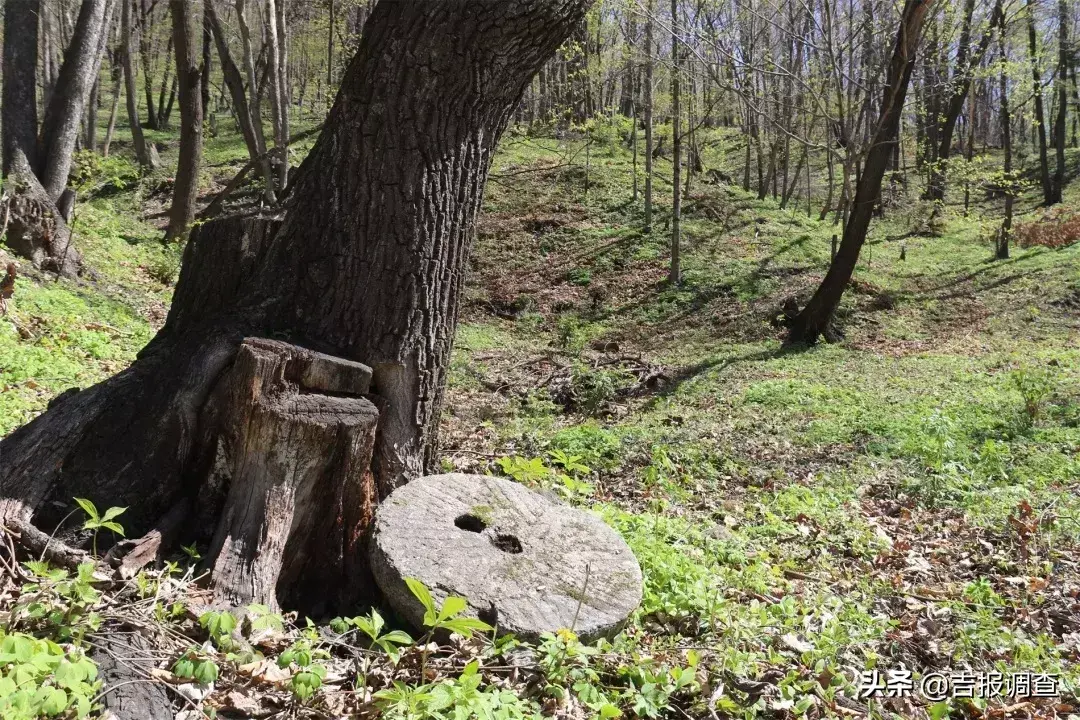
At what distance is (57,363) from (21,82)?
181 inches

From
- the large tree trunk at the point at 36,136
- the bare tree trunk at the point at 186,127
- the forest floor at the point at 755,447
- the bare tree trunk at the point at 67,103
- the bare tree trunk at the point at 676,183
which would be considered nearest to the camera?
the forest floor at the point at 755,447

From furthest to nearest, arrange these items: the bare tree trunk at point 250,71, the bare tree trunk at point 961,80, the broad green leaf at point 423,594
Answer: the bare tree trunk at point 961,80 < the bare tree trunk at point 250,71 < the broad green leaf at point 423,594

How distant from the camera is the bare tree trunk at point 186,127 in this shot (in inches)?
511

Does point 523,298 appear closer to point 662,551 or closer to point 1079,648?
point 662,551

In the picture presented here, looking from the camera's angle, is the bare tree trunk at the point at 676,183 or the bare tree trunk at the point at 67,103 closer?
the bare tree trunk at the point at 67,103

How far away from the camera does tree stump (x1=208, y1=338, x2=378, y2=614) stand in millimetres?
2893

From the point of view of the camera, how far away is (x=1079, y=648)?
10.6 ft

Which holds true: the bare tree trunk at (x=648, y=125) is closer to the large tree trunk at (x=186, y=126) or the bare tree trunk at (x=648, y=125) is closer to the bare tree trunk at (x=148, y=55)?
the large tree trunk at (x=186, y=126)

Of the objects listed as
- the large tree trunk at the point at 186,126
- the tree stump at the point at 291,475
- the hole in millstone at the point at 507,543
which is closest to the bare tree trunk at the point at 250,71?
the large tree trunk at the point at 186,126

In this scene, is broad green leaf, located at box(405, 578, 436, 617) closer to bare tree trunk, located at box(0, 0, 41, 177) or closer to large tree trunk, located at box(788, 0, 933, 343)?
bare tree trunk, located at box(0, 0, 41, 177)

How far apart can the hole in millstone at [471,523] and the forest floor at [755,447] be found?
1.03 ft

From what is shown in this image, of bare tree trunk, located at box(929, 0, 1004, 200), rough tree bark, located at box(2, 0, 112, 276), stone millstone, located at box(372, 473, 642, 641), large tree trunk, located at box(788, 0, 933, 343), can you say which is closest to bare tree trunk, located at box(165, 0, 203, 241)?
rough tree bark, located at box(2, 0, 112, 276)

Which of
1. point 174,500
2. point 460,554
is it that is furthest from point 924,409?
point 174,500

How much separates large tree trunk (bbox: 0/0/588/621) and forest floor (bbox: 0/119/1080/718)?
698 millimetres
